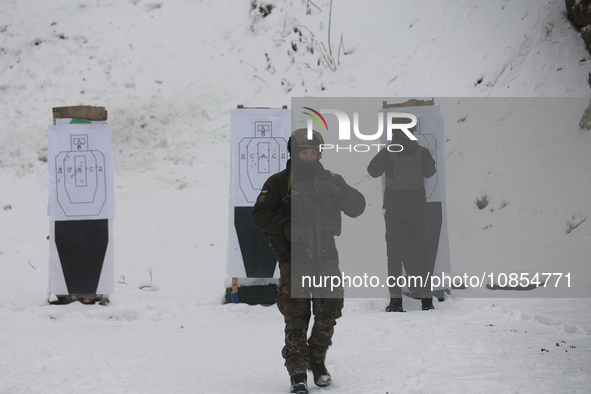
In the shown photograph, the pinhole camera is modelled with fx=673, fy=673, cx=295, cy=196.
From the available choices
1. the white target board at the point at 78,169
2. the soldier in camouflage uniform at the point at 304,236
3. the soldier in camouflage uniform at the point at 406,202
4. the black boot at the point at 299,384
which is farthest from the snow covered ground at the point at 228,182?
the white target board at the point at 78,169

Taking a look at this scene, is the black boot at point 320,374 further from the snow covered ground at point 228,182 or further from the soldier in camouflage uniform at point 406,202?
the soldier in camouflage uniform at point 406,202

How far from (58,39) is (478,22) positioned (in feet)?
34.5

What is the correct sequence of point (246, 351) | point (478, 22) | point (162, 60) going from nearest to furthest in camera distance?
point (246, 351) → point (478, 22) → point (162, 60)

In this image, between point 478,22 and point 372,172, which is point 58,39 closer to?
point 478,22

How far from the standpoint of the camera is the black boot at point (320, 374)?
447 cm

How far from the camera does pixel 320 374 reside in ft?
14.7

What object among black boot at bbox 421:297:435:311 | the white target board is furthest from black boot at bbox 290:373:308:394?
the white target board

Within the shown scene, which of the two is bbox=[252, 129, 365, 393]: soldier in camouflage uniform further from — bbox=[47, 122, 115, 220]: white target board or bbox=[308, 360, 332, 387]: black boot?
bbox=[47, 122, 115, 220]: white target board

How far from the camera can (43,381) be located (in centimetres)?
465

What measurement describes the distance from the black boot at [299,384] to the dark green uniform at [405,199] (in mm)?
2840

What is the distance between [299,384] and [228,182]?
9492 millimetres

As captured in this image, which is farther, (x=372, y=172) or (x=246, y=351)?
(x=372, y=172)

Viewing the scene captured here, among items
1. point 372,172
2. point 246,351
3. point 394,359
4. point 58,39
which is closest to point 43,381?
point 246,351

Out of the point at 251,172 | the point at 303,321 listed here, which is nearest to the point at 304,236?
the point at 303,321
